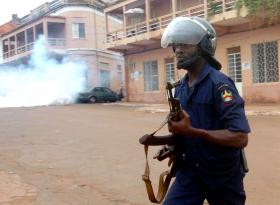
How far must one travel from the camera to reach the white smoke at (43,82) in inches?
1326

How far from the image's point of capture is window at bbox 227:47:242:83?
2295 cm

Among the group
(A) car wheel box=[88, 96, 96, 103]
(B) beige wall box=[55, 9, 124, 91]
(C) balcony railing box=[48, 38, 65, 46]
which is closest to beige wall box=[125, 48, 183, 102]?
(A) car wheel box=[88, 96, 96, 103]

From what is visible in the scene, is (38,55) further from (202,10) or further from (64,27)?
(202,10)

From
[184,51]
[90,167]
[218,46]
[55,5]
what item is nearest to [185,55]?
[184,51]

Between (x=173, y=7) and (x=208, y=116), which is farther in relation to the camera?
(x=173, y=7)

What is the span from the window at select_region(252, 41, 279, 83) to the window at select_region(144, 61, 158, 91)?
351 inches

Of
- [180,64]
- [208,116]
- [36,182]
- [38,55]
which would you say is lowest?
[36,182]

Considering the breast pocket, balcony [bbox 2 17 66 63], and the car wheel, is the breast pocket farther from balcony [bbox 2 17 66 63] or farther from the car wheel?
balcony [bbox 2 17 66 63]

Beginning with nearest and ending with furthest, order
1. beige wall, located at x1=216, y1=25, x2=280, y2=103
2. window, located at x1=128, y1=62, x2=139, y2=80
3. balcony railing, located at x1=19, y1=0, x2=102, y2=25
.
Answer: beige wall, located at x1=216, y1=25, x2=280, y2=103, window, located at x1=128, y1=62, x2=139, y2=80, balcony railing, located at x1=19, y1=0, x2=102, y2=25

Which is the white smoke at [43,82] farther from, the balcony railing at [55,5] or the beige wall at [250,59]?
the beige wall at [250,59]

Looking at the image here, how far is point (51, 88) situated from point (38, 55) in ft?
23.6

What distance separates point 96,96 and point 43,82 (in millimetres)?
4952

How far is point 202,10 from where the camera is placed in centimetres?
2372

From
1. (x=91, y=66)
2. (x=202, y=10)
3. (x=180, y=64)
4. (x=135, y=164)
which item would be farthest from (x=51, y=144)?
(x=91, y=66)
